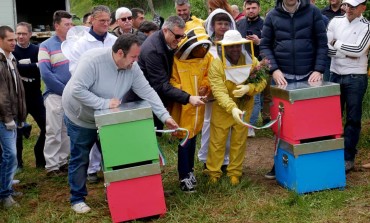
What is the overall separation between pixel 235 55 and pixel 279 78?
522 mm

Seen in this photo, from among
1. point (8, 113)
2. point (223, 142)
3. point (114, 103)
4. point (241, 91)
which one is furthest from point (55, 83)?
point (241, 91)

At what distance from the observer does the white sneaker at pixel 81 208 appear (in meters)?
4.56

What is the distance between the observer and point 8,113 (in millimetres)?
4535

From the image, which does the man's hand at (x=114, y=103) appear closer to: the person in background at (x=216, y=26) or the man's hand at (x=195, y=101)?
the man's hand at (x=195, y=101)

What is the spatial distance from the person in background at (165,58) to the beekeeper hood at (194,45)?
0.06 meters

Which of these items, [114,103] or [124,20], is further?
[124,20]

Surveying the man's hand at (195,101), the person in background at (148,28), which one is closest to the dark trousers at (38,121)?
the person in background at (148,28)

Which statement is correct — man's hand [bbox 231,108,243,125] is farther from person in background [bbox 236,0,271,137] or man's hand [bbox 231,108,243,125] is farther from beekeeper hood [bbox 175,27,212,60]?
person in background [bbox 236,0,271,137]

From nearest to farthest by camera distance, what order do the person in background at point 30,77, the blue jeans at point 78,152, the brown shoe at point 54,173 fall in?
the blue jeans at point 78,152 < the brown shoe at point 54,173 < the person in background at point 30,77

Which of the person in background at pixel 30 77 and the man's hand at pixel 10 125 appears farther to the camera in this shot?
the person in background at pixel 30 77

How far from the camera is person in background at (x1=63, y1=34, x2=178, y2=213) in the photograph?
417 centimetres

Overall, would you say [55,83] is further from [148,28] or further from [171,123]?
[148,28]

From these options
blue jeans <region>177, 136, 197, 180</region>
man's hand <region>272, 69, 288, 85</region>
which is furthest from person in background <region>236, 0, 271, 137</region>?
blue jeans <region>177, 136, 197, 180</region>

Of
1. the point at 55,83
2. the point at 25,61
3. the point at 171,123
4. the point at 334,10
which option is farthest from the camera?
the point at 334,10
